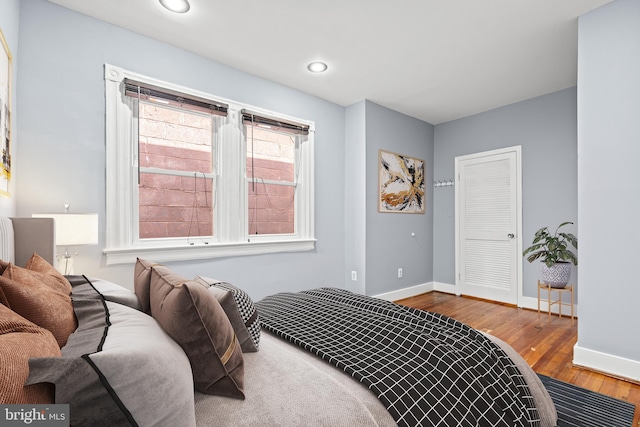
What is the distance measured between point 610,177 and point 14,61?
4193 millimetres

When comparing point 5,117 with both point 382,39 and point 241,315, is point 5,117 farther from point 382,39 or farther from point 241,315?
point 382,39

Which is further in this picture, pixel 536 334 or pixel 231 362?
pixel 536 334

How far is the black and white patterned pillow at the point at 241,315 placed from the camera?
1.16 meters

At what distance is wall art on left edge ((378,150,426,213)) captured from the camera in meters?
4.27

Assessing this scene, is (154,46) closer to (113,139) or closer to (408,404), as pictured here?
(113,139)

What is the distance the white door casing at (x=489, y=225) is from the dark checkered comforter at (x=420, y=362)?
321 cm

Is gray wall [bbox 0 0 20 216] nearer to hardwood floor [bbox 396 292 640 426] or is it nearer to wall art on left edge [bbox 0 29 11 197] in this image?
wall art on left edge [bbox 0 29 11 197]

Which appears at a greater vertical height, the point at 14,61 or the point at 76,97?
the point at 14,61

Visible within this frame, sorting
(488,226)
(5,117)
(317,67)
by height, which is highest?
(317,67)

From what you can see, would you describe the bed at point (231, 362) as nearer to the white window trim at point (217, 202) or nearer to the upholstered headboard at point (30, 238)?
the upholstered headboard at point (30, 238)

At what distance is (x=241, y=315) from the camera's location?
49.3 inches

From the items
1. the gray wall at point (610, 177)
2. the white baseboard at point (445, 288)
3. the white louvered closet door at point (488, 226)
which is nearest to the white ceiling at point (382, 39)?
the gray wall at point (610, 177)

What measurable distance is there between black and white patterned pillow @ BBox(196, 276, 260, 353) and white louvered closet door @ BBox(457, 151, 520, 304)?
4.04m

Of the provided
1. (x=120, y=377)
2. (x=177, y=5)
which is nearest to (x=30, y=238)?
(x=120, y=377)
